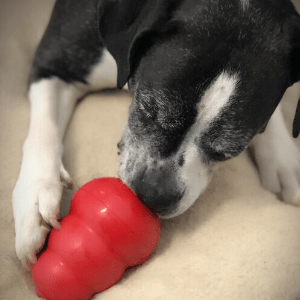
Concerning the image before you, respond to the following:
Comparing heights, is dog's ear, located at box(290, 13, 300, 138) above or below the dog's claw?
above

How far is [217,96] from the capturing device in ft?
3.68

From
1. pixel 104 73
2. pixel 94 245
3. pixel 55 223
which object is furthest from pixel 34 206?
pixel 104 73

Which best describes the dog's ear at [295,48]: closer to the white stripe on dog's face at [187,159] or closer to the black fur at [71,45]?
the white stripe on dog's face at [187,159]

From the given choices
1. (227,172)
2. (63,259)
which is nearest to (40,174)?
(63,259)

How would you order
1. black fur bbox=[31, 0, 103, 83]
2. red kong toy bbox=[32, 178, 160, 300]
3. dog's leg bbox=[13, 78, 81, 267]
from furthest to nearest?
black fur bbox=[31, 0, 103, 83] < dog's leg bbox=[13, 78, 81, 267] < red kong toy bbox=[32, 178, 160, 300]

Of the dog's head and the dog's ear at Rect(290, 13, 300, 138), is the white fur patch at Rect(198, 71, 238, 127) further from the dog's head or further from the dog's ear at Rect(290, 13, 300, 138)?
the dog's ear at Rect(290, 13, 300, 138)

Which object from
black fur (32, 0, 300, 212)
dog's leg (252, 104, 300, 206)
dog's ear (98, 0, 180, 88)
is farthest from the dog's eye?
dog's leg (252, 104, 300, 206)

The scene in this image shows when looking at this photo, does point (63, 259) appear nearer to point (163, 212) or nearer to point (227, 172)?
point (163, 212)

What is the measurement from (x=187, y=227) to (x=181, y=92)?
52 cm

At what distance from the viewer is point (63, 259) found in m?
1.05

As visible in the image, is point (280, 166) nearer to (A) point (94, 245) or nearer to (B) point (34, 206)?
(A) point (94, 245)

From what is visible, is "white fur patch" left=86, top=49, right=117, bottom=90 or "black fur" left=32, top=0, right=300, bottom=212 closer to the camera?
"black fur" left=32, top=0, right=300, bottom=212

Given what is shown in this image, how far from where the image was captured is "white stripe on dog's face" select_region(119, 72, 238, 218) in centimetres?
112

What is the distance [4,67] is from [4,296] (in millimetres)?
1190
